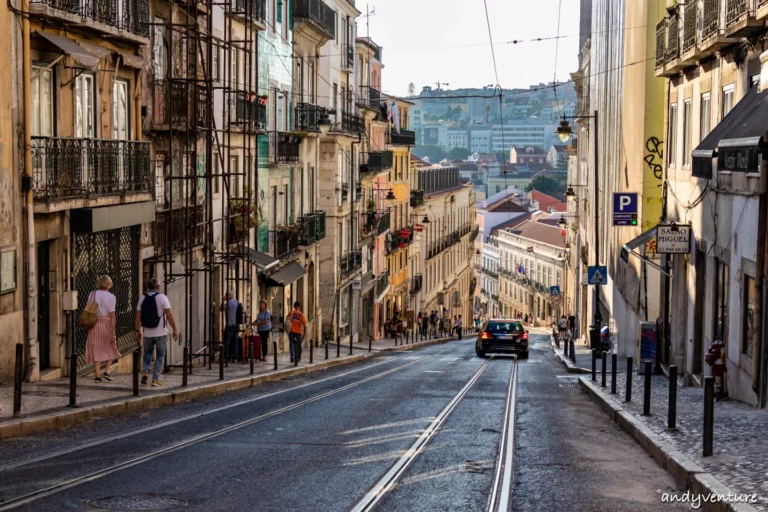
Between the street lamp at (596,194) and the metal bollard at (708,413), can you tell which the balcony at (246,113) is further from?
the metal bollard at (708,413)

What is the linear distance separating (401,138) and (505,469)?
62.0 meters

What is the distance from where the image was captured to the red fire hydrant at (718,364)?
18109 mm

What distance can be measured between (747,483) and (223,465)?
16.1 ft

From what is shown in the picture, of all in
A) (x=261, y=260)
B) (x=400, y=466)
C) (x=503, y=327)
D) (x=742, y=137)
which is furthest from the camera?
(x=503, y=327)

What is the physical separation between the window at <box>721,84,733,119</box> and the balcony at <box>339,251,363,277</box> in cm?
2936

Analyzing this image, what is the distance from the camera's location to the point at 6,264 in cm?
1733

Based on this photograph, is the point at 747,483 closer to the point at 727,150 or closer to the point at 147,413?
the point at 727,150

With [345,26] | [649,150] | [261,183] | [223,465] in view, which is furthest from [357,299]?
[223,465]

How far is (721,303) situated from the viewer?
20.1 metres

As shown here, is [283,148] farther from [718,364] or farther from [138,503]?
[138,503]

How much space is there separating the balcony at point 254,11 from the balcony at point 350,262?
16263 mm

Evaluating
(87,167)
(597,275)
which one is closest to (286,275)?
(597,275)

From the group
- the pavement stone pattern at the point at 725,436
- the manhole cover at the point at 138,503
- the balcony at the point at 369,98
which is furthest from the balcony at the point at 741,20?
the balcony at the point at 369,98

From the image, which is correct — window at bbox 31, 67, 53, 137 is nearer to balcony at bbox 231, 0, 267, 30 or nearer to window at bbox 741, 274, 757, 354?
balcony at bbox 231, 0, 267, 30
